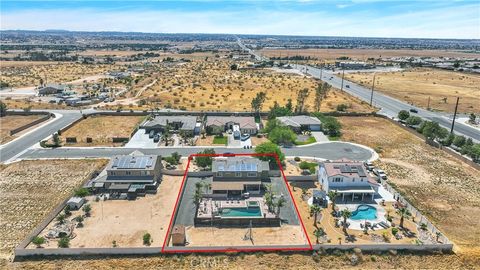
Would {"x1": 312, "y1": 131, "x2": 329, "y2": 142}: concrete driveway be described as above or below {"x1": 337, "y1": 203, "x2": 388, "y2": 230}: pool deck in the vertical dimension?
above

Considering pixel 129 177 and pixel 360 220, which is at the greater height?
pixel 129 177

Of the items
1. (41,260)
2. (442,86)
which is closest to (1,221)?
(41,260)

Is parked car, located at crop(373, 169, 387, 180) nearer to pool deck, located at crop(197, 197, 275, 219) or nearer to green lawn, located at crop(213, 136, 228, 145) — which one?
pool deck, located at crop(197, 197, 275, 219)

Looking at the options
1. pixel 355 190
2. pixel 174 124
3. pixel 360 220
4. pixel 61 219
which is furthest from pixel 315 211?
pixel 174 124

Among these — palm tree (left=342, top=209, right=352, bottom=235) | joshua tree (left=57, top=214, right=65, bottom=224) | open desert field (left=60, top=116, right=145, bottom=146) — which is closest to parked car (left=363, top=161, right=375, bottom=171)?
palm tree (left=342, top=209, right=352, bottom=235)

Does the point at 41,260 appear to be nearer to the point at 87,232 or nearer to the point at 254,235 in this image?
the point at 87,232

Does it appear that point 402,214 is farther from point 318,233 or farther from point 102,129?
point 102,129
